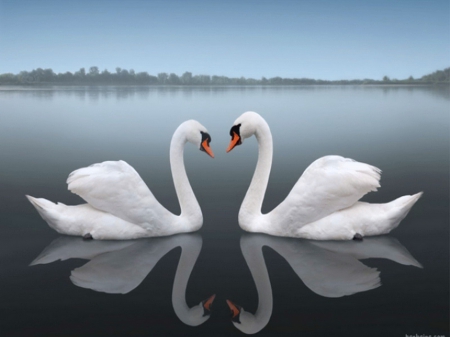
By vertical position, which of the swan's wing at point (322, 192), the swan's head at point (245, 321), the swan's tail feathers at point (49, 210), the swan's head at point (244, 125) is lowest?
the swan's head at point (245, 321)

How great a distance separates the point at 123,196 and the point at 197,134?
1.38 m

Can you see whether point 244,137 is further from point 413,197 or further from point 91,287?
point 91,287

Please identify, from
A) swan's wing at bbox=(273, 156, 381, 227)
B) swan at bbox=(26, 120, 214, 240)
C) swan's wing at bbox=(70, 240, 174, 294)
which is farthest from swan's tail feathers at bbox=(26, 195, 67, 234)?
swan's wing at bbox=(273, 156, 381, 227)

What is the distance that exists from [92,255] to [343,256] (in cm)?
322

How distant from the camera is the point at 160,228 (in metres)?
7.08

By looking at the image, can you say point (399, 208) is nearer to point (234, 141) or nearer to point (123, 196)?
point (234, 141)

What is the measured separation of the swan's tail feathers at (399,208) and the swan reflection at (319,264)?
0.83ft

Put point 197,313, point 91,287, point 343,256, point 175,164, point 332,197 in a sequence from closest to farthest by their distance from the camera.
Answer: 1. point 197,313
2. point 91,287
3. point 343,256
4. point 332,197
5. point 175,164

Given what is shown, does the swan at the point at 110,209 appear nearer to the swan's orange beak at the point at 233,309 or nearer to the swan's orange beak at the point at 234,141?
the swan's orange beak at the point at 234,141

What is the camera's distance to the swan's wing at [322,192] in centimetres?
694

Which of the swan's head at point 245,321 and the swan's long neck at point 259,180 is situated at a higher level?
the swan's long neck at point 259,180

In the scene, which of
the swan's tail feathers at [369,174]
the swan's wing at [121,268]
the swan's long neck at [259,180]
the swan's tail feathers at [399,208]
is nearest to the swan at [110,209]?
the swan's wing at [121,268]

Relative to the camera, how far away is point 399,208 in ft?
22.7

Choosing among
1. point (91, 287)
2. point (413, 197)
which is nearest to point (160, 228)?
point (91, 287)
